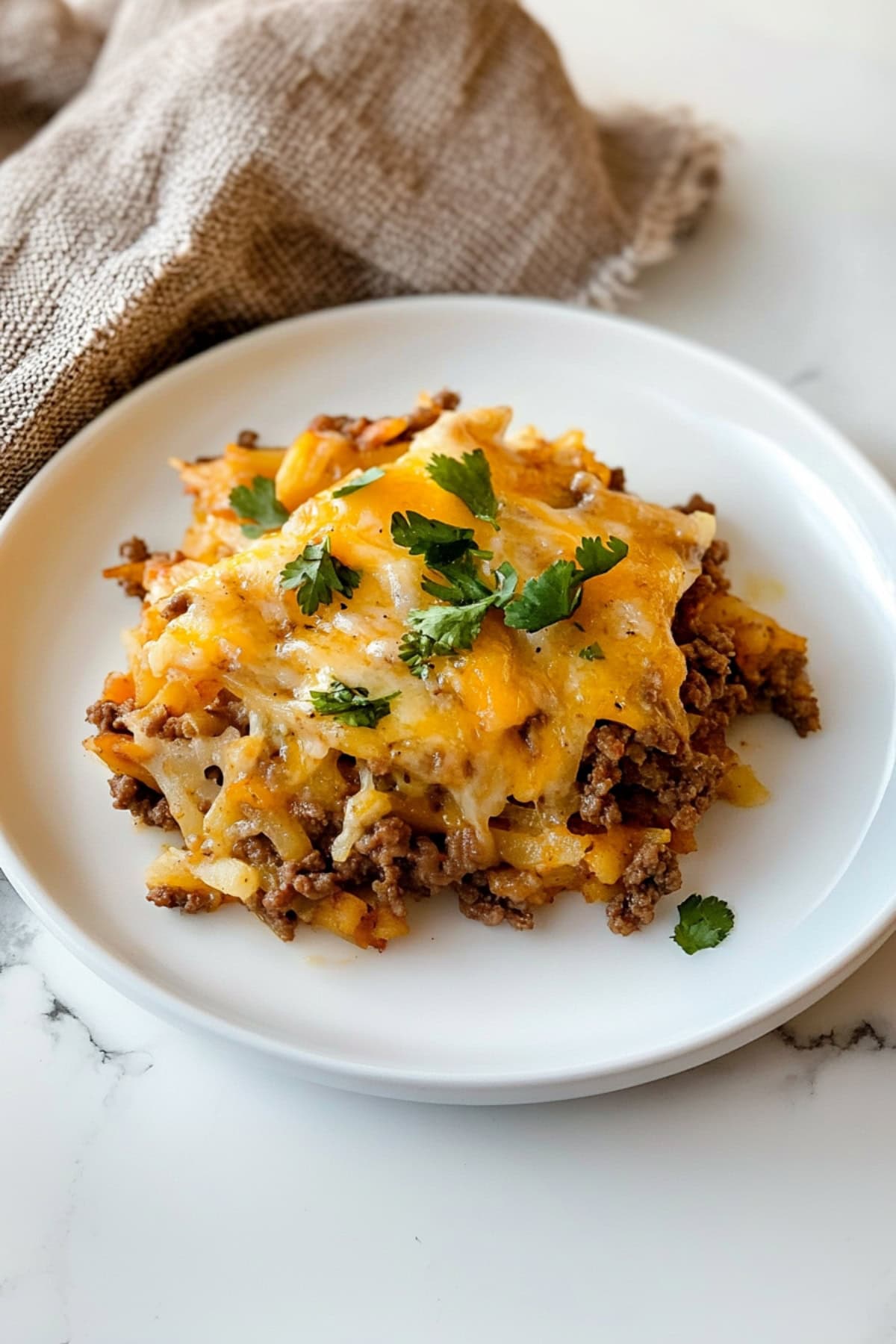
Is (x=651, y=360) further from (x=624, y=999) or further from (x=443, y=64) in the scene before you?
(x=624, y=999)

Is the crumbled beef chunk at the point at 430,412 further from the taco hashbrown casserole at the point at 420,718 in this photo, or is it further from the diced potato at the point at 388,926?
the diced potato at the point at 388,926

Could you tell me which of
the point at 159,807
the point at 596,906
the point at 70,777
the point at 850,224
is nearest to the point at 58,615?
the point at 70,777

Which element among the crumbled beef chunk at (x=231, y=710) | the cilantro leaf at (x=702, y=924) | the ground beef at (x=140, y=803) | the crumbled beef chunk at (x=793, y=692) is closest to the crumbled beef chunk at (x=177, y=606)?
the crumbled beef chunk at (x=231, y=710)

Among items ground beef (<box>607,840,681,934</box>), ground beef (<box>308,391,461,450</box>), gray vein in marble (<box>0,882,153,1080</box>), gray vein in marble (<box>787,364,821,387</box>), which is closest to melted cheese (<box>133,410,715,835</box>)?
ground beef (<box>607,840,681,934</box>)

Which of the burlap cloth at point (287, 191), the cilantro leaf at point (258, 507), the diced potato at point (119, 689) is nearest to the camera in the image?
the diced potato at point (119, 689)

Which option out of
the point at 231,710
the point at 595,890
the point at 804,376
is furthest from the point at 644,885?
the point at 804,376

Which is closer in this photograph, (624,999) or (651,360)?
(624,999)
